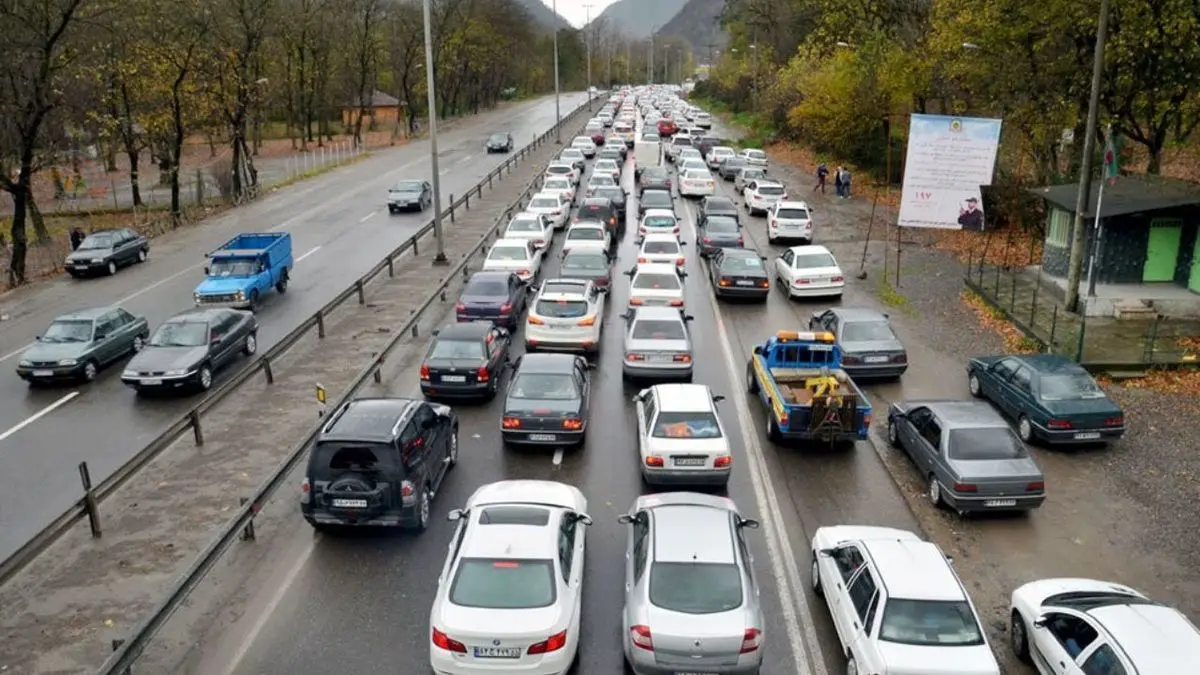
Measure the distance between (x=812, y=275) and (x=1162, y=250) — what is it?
29.6 ft

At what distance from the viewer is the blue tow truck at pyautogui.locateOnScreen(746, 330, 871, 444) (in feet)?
49.1

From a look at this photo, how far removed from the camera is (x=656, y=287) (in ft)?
74.2

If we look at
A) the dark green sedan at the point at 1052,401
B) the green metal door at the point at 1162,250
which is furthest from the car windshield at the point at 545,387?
the green metal door at the point at 1162,250

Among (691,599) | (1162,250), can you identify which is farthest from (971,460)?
(1162,250)

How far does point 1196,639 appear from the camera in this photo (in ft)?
28.3

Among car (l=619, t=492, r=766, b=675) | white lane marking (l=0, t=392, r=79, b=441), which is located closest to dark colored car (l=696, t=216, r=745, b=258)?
white lane marking (l=0, t=392, r=79, b=441)

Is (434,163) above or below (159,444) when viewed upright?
above

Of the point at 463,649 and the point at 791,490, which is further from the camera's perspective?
the point at 791,490

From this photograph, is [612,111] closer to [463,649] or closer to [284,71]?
[284,71]

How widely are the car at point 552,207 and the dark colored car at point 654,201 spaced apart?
10.3 feet

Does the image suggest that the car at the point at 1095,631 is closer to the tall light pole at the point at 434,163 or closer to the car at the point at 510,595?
the car at the point at 510,595

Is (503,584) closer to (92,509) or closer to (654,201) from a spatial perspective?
(92,509)

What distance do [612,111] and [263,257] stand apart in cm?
7835

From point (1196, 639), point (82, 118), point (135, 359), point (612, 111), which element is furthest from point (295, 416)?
point (612, 111)
